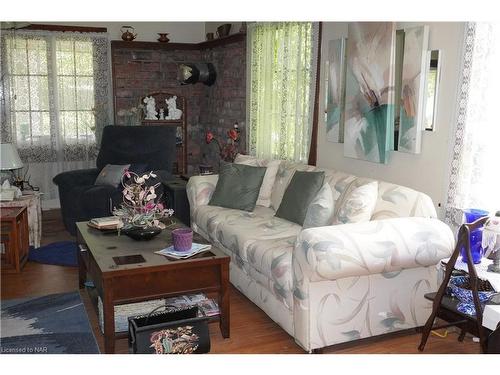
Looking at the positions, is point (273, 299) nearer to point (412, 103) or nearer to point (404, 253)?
point (404, 253)

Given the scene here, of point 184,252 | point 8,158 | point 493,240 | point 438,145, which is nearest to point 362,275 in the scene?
point 493,240

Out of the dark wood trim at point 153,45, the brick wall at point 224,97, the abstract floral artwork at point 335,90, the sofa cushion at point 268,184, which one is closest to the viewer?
the abstract floral artwork at point 335,90

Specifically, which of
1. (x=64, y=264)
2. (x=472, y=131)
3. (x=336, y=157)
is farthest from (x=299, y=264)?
(x=64, y=264)

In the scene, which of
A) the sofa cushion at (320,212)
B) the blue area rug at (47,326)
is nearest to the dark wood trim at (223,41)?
the sofa cushion at (320,212)

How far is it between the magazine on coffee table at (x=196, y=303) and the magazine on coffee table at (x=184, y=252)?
31 centimetres

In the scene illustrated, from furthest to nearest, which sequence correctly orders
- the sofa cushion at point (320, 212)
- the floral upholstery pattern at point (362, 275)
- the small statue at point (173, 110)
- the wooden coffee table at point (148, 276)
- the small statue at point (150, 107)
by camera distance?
the small statue at point (173, 110)
the small statue at point (150, 107)
the sofa cushion at point (320, 212)
the wooden coffee table at point (148, 276)
the floral upholstery pattern at point (362, 275)

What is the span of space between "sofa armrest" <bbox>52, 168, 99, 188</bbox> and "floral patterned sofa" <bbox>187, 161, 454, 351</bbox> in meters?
2.57

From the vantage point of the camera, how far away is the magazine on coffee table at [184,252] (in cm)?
285

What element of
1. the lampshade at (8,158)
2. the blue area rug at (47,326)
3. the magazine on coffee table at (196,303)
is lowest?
the blue area rug at (47,326)

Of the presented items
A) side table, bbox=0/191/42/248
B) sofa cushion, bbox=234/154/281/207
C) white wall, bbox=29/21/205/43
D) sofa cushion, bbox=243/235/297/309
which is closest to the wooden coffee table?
sofa cushion, bbox=243/235/297/309

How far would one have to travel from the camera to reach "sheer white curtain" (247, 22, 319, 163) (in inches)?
181

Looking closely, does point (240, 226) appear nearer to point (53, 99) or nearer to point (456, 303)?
point (456, 303)

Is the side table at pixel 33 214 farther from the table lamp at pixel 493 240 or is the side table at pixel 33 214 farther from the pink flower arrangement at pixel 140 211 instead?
the table lamp at pixel 493 240

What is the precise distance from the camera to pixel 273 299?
10.1ft
